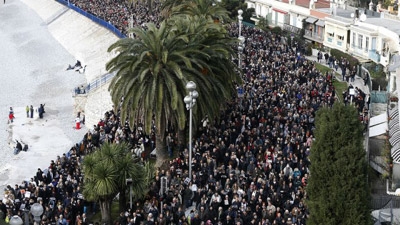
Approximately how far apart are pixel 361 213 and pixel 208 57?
46.6 feet

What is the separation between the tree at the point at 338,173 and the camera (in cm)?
2427

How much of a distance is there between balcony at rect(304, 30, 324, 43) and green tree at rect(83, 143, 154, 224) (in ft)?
128

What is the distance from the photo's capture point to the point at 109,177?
30.5 m

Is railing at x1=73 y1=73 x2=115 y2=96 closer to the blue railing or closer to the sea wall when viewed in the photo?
the sea wall

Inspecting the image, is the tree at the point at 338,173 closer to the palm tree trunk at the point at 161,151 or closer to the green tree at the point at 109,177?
the green tree at the point at 109,177

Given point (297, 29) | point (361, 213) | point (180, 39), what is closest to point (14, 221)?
point (361, 213)

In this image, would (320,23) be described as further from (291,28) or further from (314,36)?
(291,28)

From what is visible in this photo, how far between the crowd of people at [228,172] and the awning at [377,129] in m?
2.63

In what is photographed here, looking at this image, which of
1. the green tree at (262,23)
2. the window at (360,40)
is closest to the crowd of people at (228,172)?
the window at (360,40)

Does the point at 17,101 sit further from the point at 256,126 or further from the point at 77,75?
the point at 256,126

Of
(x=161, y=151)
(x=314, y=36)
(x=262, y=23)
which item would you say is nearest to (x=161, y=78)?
(x=161, y=151)

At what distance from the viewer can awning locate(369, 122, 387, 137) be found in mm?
35719

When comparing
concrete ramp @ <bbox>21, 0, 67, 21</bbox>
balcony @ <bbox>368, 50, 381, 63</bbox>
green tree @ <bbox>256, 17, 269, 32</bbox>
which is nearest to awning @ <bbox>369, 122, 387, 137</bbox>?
balcony @ <bbox>368, 50, 381, 63</bbox>

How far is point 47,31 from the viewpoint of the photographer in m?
88.6
